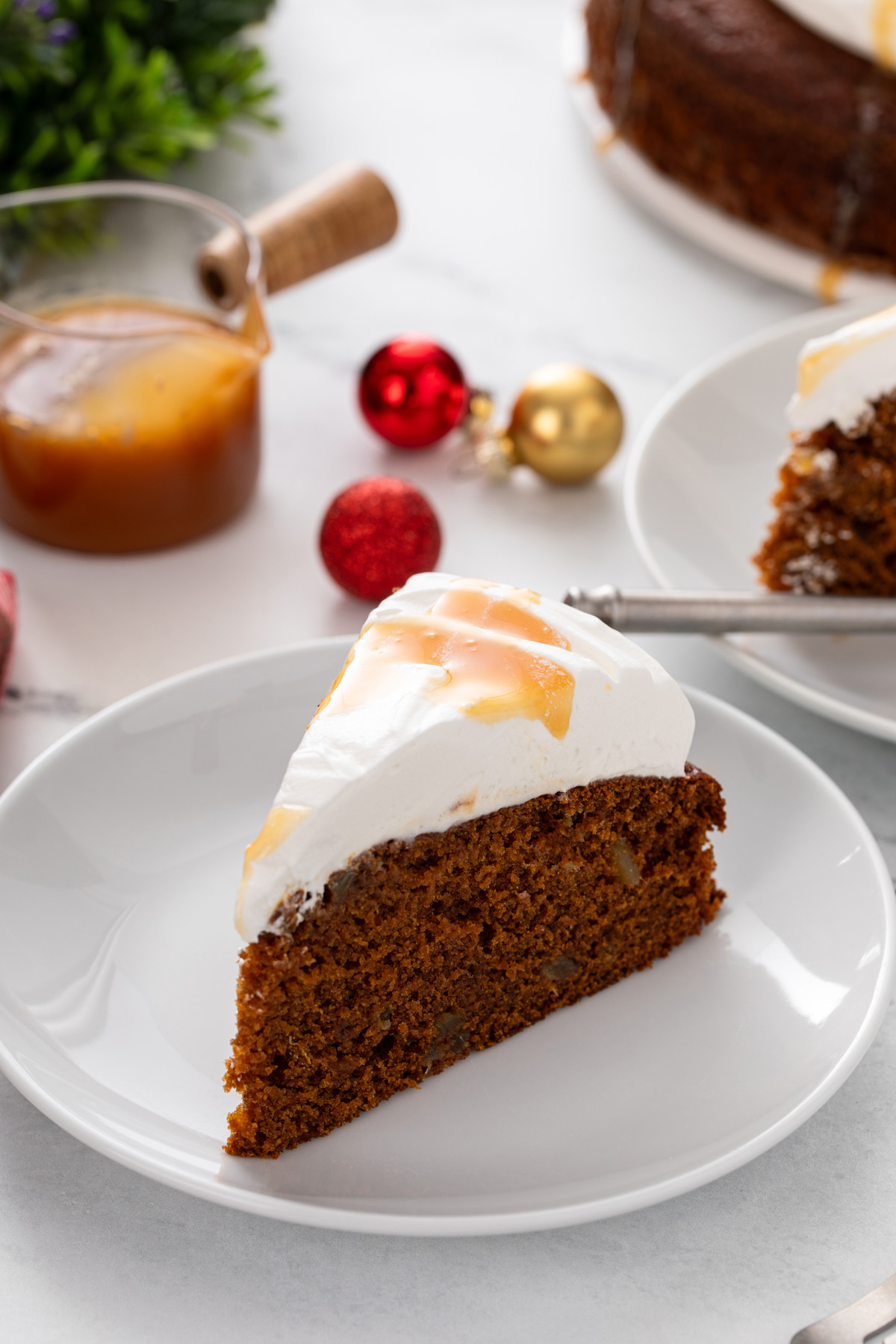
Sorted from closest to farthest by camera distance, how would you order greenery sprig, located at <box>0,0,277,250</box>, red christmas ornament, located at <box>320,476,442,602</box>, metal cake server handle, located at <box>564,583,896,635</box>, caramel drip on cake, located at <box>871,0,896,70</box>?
metal cake server handle, located at <box>564,583,896,635</box>
red christmas ornament, located at <box>320,476,442,602</box>
caramel drip on cake, located at <box>871,0,896,70</box>
greenery sprig, located at <box>0,0,277,250</box>

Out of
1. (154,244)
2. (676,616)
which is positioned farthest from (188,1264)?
(154,244)

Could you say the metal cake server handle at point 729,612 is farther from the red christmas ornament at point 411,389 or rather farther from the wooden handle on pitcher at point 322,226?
the wooden handle on pitcher at point 322,226

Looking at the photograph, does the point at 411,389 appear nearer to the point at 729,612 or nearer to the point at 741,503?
the point at 741,503

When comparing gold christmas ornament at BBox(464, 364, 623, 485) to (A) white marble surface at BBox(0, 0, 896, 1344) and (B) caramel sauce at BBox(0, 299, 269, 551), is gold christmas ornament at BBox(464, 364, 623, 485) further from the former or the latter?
(B) caramel sauce at BBox(0, 299, 269, 551)

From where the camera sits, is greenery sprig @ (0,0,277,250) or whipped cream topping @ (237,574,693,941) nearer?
whipped cream topping @ (237,574,693,941)

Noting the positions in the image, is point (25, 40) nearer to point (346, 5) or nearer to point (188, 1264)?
point (346, 5)

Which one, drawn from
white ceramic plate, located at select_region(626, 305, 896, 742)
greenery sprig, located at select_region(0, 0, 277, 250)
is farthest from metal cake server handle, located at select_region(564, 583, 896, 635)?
greenery sprig, located at select_region(0, 0, 277, 250)

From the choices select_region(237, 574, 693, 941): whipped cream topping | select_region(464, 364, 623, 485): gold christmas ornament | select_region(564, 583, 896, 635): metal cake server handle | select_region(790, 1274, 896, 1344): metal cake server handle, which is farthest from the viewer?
select_region(464, 364, 623, 485): gold christmas ornament
